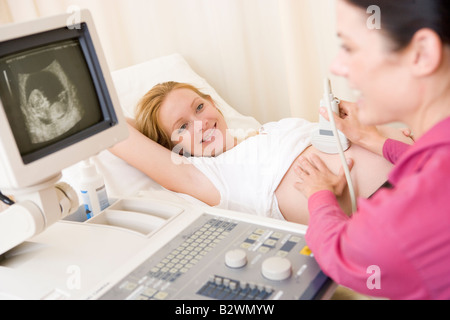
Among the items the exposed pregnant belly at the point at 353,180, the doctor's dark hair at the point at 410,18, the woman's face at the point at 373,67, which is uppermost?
the doctor's dark hair at the point at 410,18

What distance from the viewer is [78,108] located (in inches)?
38.5

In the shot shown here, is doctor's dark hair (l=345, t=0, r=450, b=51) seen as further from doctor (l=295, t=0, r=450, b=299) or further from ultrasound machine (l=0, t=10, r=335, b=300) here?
ultrasound machine (l=0, t=10, r=335, b=300)

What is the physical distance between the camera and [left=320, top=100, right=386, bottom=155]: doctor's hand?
135 centimetres

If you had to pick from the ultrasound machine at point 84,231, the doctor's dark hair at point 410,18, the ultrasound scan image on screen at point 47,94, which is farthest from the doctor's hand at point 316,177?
the ultrasound scan image on screen at point 47,94

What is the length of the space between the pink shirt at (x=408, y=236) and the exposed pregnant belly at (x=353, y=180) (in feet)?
1.78

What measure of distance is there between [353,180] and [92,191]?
2.34 ft

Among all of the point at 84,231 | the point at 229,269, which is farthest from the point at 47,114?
the point at 229,269

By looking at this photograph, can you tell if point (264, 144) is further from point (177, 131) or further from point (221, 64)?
point (221, 64)

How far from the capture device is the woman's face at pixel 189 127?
1710 millimetres

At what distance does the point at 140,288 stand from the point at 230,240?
21 centimetres

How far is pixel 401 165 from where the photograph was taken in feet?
2.62

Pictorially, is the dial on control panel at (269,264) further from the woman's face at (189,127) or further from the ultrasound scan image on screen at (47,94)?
the woman's face at (189,127)

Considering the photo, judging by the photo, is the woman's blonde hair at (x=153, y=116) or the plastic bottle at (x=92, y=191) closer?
the plastic bottle at (x=92, y=191)

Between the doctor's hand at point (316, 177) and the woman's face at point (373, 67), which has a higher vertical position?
the woman's face at point (373, 67)
